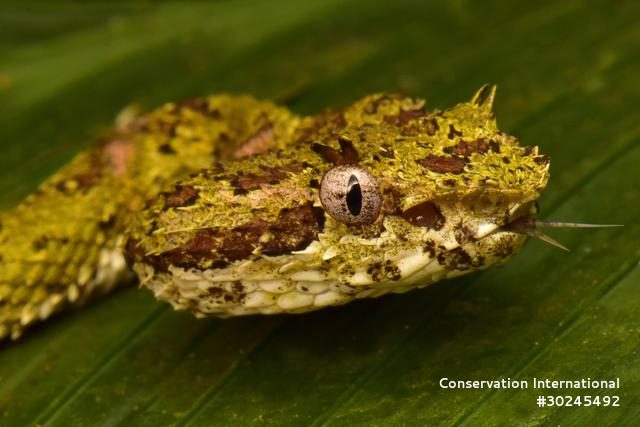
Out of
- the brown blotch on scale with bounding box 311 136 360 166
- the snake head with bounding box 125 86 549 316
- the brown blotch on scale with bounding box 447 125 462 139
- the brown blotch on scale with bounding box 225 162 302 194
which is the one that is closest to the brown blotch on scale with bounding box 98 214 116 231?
the snake head with bounding box 125 86 549 316

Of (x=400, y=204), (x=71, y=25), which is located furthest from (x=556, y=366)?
(x=71, y=25)

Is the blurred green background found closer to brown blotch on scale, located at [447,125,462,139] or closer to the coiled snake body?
the coiled snake body

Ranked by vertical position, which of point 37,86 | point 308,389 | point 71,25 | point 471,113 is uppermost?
point 71,25

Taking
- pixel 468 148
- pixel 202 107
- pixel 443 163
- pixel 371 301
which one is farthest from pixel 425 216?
pixel 202 107

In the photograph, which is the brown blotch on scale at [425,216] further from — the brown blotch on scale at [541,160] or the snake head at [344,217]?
the brown blotch on scale at [541,160]

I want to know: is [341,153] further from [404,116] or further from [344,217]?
[404,116]

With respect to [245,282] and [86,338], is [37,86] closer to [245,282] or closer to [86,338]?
[86,338]

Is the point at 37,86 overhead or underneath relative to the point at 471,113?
overhead

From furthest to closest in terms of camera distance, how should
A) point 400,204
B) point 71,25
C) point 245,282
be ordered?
1. point 71,25
2. point 245,282
3. point 400,204
